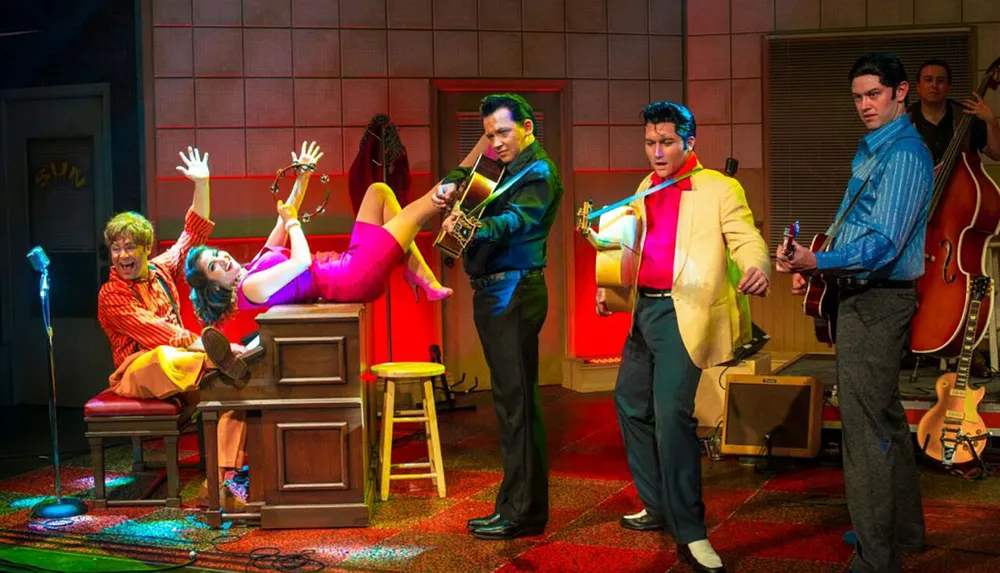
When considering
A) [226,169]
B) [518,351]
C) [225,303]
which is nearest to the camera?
[518,351]

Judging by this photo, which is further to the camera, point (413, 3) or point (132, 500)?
point (413, 3)

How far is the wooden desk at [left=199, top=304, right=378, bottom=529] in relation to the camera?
15.7ft

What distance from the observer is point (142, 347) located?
544 centimetres

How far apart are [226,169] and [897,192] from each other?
5.17 meters

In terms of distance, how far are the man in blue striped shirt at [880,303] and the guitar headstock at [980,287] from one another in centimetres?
162

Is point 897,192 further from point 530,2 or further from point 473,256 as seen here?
point 530,2

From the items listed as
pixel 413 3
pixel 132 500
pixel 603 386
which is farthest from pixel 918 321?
pixel 413 3

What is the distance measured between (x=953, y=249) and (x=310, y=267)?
3026mm

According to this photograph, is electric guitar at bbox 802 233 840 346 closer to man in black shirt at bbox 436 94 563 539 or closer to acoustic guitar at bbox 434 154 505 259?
man in black shirt at bbox 436 94 563 539

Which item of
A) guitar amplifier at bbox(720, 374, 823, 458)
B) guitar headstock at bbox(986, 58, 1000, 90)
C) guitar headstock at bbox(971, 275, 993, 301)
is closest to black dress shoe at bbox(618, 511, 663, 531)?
guitar amplifier at bbox(720, 374, 823, 458)

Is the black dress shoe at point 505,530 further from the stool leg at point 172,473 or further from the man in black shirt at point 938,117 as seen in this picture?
the man in black shirt at point 938,117

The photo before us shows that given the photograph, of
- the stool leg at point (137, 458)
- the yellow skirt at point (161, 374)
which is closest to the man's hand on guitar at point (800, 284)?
the yellow skirt at point (161, 374)

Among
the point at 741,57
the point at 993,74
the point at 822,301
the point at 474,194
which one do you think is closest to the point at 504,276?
the point at 474,194

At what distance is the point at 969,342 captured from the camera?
207 inches
